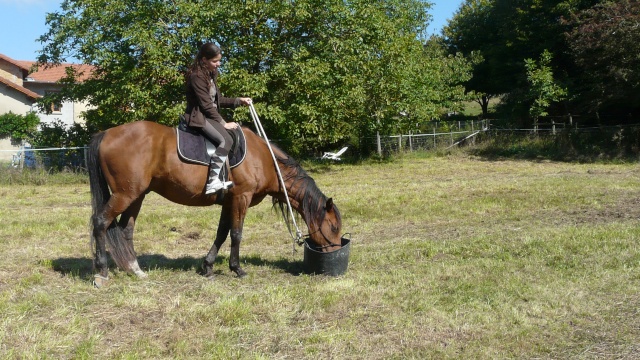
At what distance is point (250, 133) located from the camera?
7.89 meters

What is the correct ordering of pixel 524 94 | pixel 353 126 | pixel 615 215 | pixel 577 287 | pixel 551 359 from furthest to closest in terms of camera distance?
pixel 524 94
pixel 353 126
pixel 615 215
pixel 577 287
pixel 551 359

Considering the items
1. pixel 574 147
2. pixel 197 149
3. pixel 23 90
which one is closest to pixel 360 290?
pixel 197 149

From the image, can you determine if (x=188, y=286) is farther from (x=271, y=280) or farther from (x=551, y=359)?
(x=551, y=359)

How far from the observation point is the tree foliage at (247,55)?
20.7 metres

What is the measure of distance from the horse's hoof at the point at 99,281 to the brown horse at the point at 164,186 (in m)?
0.01

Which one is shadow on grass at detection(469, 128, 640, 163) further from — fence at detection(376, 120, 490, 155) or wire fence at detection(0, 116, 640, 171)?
fence at detection(376, 120, 490, 155)

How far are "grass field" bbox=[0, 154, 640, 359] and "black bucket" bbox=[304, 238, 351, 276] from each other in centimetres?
14

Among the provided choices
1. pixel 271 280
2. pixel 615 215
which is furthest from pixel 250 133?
pixel 615 215

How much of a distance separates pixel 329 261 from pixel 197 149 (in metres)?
2.12

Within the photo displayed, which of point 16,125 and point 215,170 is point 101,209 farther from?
point 16,125

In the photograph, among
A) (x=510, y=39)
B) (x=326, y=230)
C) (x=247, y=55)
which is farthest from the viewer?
(x=510, y=39)

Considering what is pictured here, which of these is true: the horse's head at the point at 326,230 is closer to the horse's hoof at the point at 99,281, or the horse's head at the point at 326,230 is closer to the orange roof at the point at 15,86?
the horse's hoof at the point at 99,281

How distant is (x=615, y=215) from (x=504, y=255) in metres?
4.41

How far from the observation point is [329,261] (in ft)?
24.7
